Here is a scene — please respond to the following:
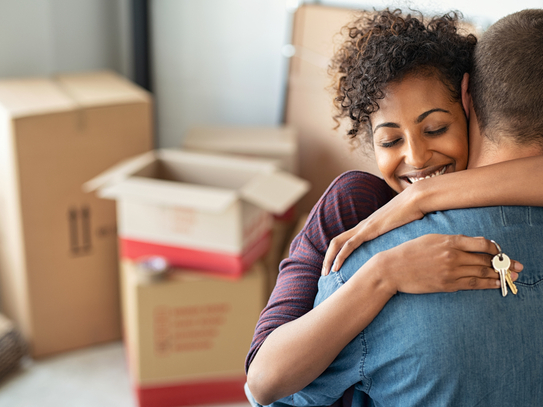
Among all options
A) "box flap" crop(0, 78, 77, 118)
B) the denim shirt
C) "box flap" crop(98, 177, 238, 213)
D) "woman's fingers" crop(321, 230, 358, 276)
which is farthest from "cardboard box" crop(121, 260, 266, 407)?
the denim shirt

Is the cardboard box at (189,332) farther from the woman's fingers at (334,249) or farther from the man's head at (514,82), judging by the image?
the man's head at (514,82)

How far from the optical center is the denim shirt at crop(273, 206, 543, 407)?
24.5 inches

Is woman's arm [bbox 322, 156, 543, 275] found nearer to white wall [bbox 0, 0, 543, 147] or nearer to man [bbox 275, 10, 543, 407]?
man [bbox 275, 10, 543, 407]

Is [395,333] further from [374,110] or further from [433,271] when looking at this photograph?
[374,110]

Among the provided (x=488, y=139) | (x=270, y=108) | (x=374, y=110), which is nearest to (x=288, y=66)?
(x=270, y=108)

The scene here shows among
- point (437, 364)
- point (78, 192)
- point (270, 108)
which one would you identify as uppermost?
point (437, 364)

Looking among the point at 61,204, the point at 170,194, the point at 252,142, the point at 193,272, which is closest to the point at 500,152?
the point at 170,194

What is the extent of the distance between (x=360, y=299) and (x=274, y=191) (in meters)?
1.32

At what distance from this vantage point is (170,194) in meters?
1.97

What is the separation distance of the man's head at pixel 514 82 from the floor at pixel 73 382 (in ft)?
6.06

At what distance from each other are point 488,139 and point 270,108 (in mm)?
2213

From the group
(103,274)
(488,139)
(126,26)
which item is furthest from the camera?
(126,26)

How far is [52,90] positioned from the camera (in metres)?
2.46

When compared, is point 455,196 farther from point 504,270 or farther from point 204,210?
point 204,210
